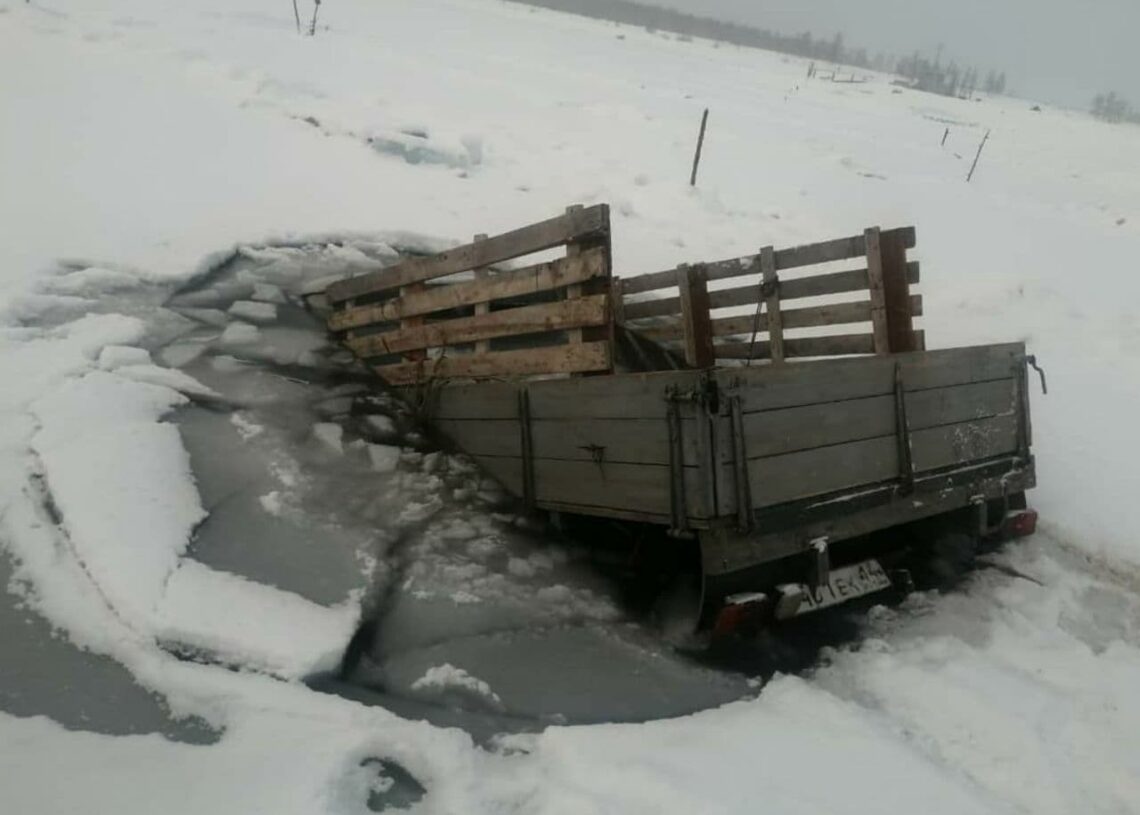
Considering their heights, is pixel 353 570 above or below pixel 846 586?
below

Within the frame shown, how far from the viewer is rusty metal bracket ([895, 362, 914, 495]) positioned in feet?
13.3

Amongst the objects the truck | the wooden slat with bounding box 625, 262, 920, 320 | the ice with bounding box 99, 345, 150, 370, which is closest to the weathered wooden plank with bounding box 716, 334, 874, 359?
the truck

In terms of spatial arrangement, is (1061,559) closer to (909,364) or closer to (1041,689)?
(1041,689)

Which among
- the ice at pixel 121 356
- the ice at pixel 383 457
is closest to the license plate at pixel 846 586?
the ice at pixel 383 457

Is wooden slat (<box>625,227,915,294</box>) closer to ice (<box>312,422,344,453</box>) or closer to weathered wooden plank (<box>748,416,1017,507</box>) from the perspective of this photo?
weathered wooden plank (<box>748,416,1017,507</box>)

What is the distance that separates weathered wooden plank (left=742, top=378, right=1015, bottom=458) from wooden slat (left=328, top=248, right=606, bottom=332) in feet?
4.77

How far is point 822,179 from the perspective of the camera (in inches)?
628

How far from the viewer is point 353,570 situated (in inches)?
163

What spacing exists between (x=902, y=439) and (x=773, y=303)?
1.91m

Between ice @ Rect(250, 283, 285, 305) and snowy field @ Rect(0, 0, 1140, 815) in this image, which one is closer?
snowy field @ Rect(0, 0, 1140, 815)

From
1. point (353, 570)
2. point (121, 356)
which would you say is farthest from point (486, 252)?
point (121, 356)

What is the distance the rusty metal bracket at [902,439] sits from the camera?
4.05 metres

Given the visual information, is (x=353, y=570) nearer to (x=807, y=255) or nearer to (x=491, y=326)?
(x=491, y=326)

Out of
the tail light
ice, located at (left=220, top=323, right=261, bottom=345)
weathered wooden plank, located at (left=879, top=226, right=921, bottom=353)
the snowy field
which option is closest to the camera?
the snowy field
